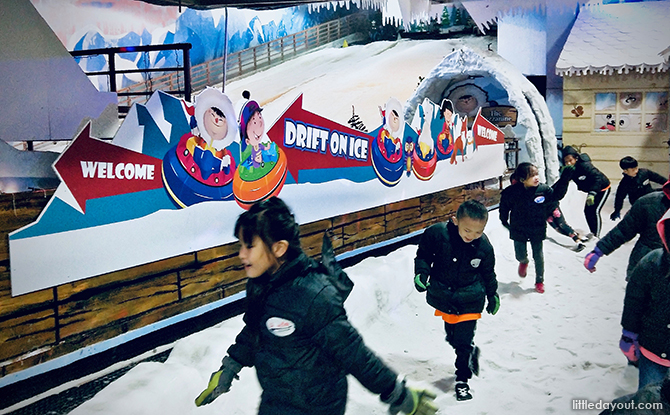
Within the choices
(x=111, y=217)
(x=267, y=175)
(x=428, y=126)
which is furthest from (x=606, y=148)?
(x=111, y=217)

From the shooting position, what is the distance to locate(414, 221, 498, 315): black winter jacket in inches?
111

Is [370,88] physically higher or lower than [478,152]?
higher

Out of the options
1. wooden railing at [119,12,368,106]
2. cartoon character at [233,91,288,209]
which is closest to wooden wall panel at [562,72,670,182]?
wooden railing at [119,12,368,106]

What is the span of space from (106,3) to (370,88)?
5.60 meters

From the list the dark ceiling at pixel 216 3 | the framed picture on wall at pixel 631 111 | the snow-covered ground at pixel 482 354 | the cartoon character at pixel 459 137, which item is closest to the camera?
the snow-covered ground at pixel 482 354

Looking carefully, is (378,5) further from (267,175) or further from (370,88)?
(267,175)

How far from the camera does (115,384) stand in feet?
7.82

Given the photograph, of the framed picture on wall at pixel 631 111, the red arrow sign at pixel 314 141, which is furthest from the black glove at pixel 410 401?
the framed picture on wall at pixel 631 111

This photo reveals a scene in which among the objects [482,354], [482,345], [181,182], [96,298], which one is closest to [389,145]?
[482,345]

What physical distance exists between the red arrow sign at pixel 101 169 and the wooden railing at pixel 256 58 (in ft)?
6.41

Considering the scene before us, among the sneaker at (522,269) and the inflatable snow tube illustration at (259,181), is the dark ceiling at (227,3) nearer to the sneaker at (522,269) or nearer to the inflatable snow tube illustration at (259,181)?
the inflatable snow tube illustration at (259,181)

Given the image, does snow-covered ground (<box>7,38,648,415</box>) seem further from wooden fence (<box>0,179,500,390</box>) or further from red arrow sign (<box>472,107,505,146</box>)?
red arrow sign (<box>472,107,505,146</box>)

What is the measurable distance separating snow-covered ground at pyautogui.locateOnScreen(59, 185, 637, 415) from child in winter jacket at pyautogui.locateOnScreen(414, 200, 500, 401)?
24 centimetres

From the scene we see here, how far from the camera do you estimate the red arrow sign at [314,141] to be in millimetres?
3630
